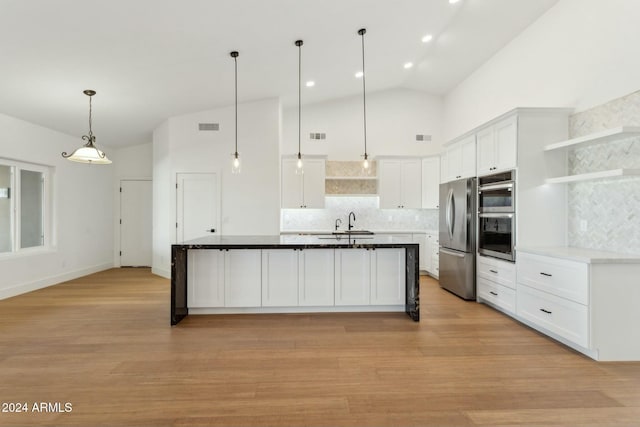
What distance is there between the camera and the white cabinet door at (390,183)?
7176 millimetres

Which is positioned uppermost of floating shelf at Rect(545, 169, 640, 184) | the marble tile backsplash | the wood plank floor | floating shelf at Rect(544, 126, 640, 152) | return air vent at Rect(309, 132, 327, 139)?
return air vent at Rect(309, 132, 327, 139)

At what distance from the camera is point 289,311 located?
4285mm

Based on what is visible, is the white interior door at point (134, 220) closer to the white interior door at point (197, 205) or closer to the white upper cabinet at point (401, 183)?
the white interior door at point (197, 205)

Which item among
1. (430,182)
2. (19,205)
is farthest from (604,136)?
(19,205)

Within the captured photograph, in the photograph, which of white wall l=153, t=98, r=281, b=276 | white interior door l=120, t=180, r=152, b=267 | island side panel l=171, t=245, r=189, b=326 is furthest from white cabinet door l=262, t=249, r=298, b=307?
white interior door l=120, t=180, r=152, b=267

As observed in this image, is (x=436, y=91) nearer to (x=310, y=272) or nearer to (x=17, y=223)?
(x=310, y=272)

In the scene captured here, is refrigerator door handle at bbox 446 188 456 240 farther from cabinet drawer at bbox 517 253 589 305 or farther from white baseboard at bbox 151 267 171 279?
white baseboard at bbox 151 267 171 279

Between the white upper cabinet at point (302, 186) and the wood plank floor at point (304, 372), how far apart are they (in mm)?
3180

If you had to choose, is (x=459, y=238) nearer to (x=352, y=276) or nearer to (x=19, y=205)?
(x=352, y=276)

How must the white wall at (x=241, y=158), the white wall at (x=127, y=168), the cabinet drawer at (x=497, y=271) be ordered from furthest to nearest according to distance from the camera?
the white wall at (x=127, y=168) < the white wall at (x=241, y=158) < the cabinet drawer at (x=497, y=271)

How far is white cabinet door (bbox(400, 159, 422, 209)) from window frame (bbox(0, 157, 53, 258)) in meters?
6.74

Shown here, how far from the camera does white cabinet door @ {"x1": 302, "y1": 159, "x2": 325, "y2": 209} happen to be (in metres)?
7.00

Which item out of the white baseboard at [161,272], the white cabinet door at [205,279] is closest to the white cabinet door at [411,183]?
the white cabinet door at [205,279]

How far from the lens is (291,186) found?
22.9ft
